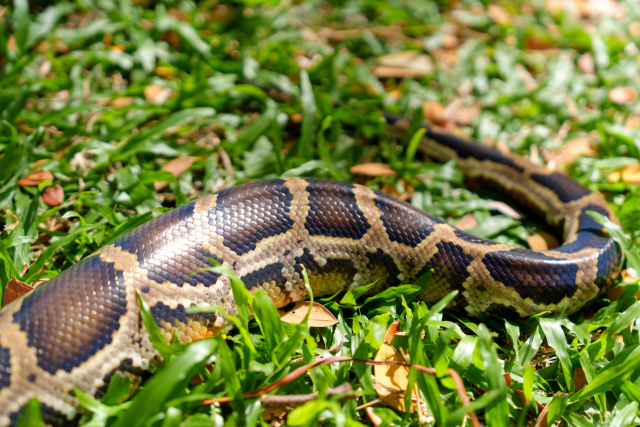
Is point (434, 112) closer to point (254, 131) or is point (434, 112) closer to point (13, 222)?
point (254, 131)

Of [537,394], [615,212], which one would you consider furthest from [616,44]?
[537,394]

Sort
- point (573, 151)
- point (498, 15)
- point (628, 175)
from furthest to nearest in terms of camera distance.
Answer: point (498, 15) < point (573, 151) < point (628, 175)

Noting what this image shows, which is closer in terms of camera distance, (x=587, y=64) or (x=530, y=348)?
(x=530, y=348)

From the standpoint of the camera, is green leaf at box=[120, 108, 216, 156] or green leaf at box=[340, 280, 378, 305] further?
green leaf at box=[120, 108, 216, 156]

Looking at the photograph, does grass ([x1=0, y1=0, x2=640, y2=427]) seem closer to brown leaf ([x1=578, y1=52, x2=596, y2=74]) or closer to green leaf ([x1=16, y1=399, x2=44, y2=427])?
brown leaf ([x1=578, y1=52, x2=596, y2=74])

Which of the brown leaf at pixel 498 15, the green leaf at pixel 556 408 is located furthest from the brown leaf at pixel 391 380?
the brown leaf at pixel 498 15

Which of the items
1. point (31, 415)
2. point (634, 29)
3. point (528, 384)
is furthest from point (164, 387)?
point (634, 29)

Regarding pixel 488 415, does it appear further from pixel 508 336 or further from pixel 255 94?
pixel 255 94

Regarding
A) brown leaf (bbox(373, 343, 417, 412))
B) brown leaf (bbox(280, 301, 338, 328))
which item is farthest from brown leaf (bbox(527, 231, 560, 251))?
brown leaf (bbox(280, 301, 338, 328))

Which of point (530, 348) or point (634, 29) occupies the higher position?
point (634, 29)
